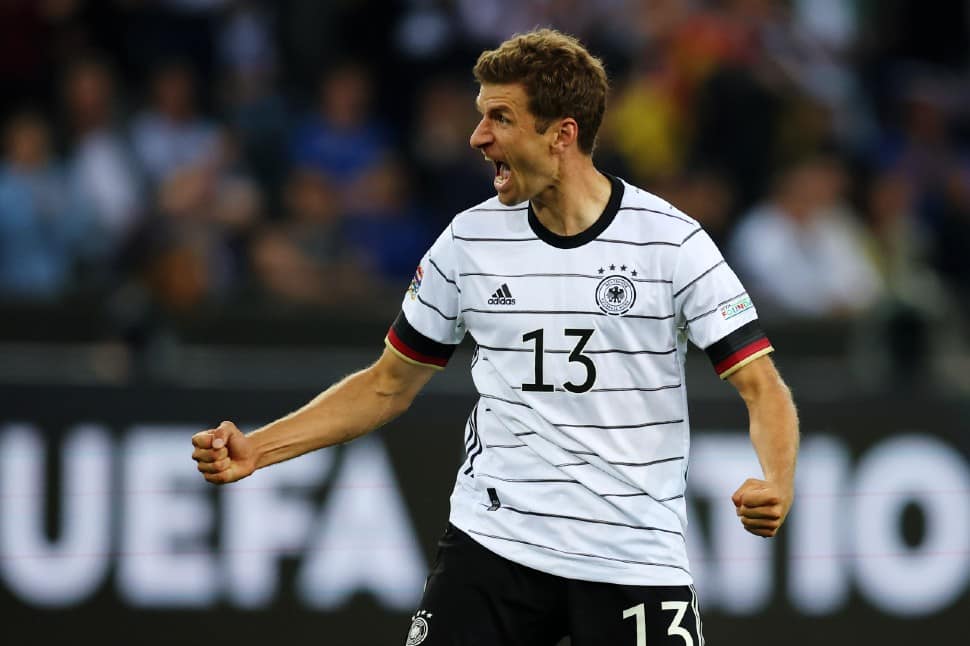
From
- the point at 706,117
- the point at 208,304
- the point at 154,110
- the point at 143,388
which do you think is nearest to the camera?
the point at 143,388

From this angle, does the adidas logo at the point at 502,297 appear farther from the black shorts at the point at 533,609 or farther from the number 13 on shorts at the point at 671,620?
the number 13 on shorts at the point at 671,620

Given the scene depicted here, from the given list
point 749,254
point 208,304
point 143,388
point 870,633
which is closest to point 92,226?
point 208,304

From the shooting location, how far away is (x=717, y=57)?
1185 cm

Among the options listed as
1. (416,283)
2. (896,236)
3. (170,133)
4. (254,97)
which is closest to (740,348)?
(416,283)

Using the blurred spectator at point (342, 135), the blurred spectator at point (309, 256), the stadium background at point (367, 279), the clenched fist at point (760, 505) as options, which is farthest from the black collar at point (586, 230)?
the blurred spectator at point (342, 135)

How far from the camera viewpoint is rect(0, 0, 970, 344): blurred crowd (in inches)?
382

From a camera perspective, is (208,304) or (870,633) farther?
(208,304)

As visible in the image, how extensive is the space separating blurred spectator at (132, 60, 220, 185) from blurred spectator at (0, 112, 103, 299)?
0.61 metres

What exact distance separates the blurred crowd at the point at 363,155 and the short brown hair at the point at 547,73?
4.37m

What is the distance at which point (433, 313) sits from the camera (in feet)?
15.9

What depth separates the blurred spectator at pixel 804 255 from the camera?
35.0 feet

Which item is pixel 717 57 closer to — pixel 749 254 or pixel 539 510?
pixel 749 254

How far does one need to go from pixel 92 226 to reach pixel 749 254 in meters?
4.12

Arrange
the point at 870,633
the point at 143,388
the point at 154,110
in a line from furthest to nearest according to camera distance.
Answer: the point at 154,110 < the point at 870,633 < the point at 143,388
